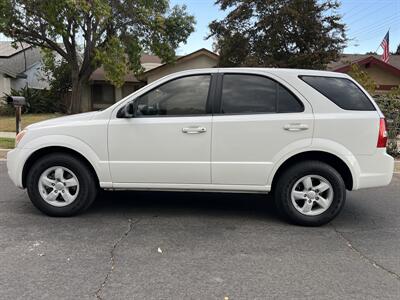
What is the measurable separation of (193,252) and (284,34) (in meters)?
21.3

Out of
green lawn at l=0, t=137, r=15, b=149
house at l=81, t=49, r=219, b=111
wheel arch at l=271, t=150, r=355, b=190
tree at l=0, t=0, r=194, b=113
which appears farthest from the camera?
house at l=81, t=49, r=219, b=111

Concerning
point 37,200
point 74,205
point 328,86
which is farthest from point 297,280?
point 37,200

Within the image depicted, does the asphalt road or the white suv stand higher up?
the white suv

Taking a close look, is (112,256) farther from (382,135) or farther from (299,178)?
(382,135)

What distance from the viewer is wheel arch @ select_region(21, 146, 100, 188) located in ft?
17.6

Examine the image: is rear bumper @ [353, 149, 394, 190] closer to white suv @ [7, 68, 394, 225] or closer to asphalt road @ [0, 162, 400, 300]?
white suv @ [7, 68, 394, 225]

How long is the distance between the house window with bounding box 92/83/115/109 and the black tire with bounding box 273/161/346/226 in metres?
29.3

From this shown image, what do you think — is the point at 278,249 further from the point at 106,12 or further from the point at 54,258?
the point at 106,12

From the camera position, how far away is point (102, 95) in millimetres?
33438

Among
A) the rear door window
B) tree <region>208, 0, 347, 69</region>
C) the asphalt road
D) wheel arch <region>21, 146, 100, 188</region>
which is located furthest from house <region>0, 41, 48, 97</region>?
the rear door window

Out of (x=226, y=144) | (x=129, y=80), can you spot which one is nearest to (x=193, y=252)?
(x=226, y=144)

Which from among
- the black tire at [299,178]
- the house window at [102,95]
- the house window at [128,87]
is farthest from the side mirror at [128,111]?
the house window at [102,95]

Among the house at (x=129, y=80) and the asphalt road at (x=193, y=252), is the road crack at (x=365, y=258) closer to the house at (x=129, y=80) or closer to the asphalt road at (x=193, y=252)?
the asphalt road at (x=193, y=252)

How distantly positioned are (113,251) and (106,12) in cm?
1828
